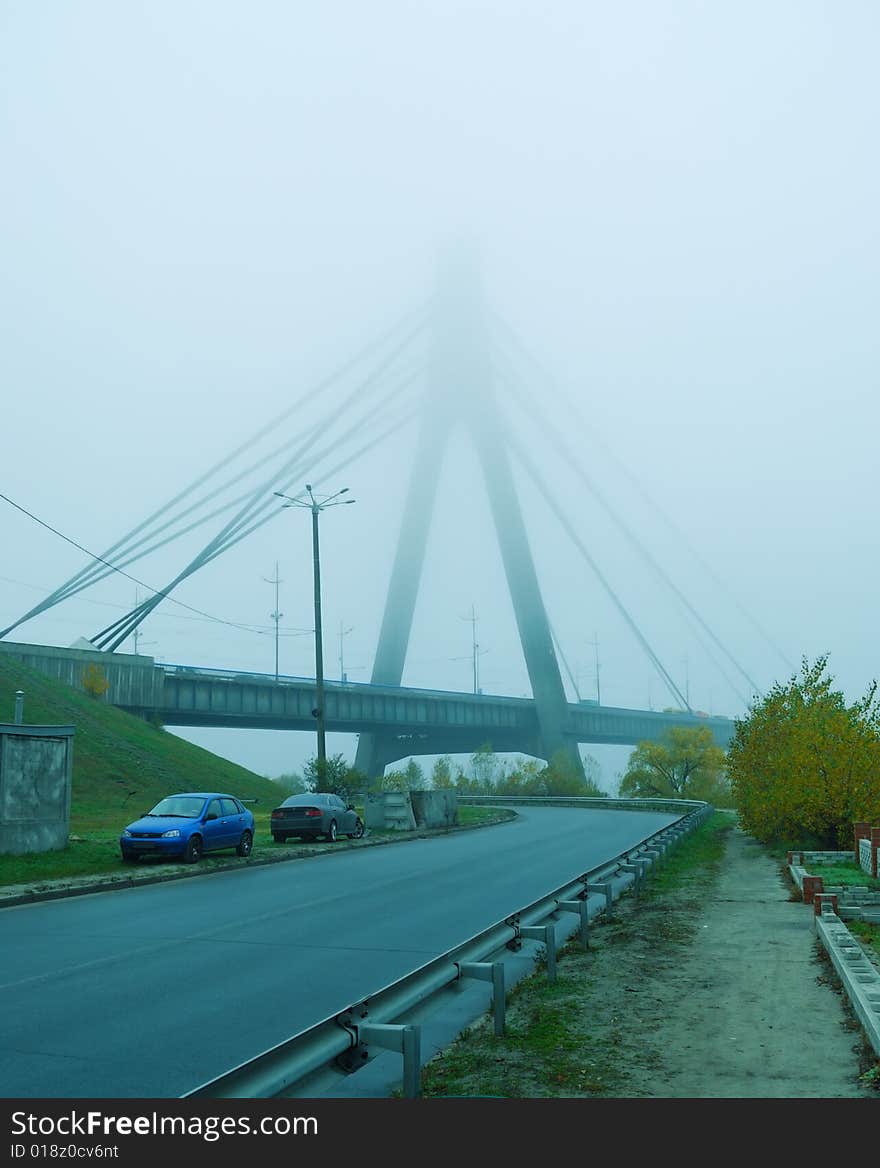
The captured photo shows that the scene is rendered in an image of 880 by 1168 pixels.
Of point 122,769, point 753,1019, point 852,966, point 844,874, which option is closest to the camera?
point 753,1019

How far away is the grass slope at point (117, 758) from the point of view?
43750 millimetres

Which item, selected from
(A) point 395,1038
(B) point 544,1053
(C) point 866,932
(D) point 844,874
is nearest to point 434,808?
(D) point 844,874

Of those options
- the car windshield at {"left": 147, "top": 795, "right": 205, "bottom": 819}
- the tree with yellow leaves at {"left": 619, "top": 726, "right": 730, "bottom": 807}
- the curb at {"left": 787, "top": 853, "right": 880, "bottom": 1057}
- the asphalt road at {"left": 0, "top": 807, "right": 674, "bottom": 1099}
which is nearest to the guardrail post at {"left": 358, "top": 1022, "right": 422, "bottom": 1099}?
the asphalt road at {"left": 0, "top": 807, "right": 674, "bottom": 1099}

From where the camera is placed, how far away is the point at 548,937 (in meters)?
10.2

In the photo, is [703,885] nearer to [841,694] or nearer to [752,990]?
[752,990]

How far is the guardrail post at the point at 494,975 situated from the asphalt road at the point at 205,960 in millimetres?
1110

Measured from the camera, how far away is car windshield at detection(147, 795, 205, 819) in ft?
76.3

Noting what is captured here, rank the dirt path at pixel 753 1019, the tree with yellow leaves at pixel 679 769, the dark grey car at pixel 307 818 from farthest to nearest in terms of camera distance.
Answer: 1. the tree with yellow leaves at pixel 679 769
2. the dark grey car at pixel 307 818
3. the dirt path at pixel 753 1019

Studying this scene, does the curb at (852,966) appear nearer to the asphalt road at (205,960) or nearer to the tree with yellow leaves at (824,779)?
the asphalt road at (205,960)

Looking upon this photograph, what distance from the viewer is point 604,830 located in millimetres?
38219

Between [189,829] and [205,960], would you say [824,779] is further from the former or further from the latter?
[205,960]

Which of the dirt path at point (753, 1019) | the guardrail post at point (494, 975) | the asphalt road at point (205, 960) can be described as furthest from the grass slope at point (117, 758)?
the guardrail post at point (494, 975)

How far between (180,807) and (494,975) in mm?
17075

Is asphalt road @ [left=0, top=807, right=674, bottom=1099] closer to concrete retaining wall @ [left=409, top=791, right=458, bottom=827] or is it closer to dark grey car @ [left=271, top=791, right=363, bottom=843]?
dark grey car @ [left=271, top=791, right=363, bottom=843]
